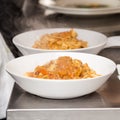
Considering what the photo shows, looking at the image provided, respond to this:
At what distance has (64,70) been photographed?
2.34 ft

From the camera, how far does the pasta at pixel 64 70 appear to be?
0.71 m

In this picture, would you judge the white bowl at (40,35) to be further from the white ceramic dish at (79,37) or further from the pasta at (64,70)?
the pasta at (64,70)

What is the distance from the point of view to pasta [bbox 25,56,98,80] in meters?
0.71

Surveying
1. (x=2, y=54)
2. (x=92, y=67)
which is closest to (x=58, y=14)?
(x=2, y=54)

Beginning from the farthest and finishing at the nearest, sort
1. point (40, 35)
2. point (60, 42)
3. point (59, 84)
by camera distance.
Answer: point (40, 35), point (60, 42), point (59, 84)

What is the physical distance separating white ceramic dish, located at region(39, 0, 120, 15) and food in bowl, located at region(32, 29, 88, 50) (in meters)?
0.35

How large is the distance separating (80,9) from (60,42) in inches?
15.8

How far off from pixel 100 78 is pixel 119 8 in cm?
71

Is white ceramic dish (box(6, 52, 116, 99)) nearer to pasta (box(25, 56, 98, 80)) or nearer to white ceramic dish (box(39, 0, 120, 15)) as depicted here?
pasta (box(25, 56, 98, 80))

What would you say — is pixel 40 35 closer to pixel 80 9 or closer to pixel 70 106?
pixel 80 9

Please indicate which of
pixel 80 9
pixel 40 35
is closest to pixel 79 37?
pixel 40 35

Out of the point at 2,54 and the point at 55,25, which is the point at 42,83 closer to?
the point at 2,54

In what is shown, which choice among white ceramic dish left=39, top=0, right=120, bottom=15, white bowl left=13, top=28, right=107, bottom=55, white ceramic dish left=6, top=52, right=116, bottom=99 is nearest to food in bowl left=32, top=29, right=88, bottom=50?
white bowl left=13, top=28, right=107, bottom=55

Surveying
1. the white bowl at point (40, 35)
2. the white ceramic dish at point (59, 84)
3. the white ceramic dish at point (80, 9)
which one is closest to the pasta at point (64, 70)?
the white ceramic dish at point (59, 84)
